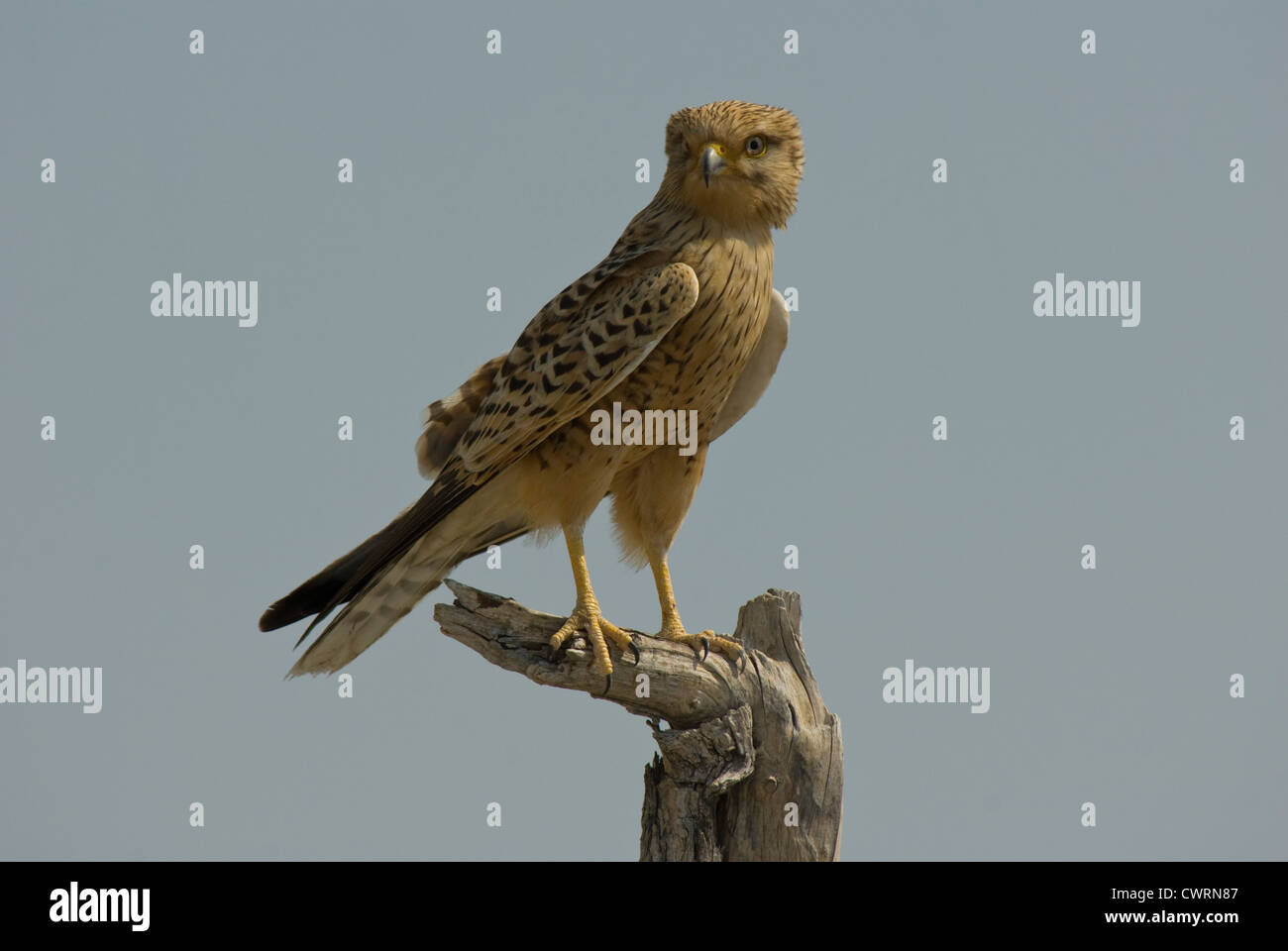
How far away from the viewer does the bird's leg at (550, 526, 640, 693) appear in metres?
5.77

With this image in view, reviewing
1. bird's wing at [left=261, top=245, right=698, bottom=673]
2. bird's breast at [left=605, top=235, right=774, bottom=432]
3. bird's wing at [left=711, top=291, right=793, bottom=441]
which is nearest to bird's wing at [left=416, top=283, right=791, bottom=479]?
bird's wing at [left=711, top=291, right=793, bottom=441]

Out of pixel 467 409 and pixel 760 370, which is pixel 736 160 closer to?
pixel 760 370

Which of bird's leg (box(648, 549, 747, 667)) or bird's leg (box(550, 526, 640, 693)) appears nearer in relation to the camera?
bird's leg (box(550, 526, 640, 693))

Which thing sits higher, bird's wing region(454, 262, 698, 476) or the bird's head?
the bird's head

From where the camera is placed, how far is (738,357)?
579 cm

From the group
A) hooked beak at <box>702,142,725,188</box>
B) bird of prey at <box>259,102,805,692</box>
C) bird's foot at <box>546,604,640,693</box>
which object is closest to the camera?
hooked beak at <box>702,142,725,188</box>

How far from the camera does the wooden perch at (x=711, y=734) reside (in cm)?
588

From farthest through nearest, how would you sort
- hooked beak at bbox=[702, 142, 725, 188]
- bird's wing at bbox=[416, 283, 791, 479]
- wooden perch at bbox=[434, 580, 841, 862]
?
1. bird's wing at bbox=[416, 283, 791, 479]
2. wooden perch at bbox=[434, 580, 841, 862]
3. hooked beak at bbox=[702, 142, 725, 188]

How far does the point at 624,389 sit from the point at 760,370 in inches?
33.0

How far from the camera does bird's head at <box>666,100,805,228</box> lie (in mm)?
5656

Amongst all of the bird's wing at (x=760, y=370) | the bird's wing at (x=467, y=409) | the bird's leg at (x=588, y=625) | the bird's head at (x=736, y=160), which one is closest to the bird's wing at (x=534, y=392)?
the bird's wing at (x=467, y=409)

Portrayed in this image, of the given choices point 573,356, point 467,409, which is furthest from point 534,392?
point 467,409

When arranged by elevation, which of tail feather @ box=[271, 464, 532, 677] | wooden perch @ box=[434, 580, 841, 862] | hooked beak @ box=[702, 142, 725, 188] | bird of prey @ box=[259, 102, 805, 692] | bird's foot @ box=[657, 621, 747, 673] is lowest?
wooden perch @ box=[434, 580, 841, 862]

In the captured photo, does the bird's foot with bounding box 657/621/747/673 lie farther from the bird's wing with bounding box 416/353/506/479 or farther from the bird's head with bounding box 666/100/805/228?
the bird's head with bounding box 666/100/805/228
